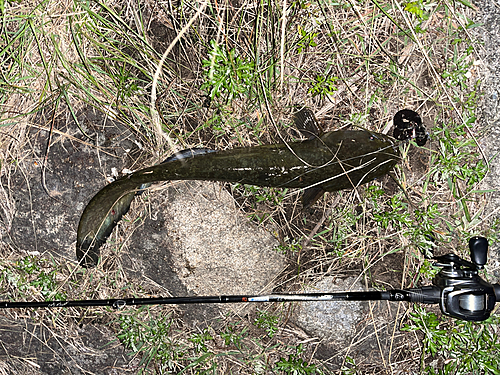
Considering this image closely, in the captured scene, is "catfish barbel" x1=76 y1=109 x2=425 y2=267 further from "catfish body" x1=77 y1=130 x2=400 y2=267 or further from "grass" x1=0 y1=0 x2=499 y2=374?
"grass" x1=0 y1=0 x2=499 y2=374

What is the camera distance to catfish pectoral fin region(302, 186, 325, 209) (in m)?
2.98

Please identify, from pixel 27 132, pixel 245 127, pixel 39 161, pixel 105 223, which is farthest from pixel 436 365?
pixel 27 132

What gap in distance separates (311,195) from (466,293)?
1.29 m

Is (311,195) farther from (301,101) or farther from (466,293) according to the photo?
(466,293)

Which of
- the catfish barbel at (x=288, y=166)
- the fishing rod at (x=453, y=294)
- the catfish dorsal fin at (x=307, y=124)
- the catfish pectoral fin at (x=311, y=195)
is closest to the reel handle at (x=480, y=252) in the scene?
the fishing rod at (x=453, y=294)

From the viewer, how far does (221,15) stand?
3047mm

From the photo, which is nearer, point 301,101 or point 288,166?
point 288,166

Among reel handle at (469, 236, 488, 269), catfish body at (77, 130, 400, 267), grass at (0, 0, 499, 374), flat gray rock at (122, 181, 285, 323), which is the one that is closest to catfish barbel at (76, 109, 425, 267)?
catfish body at (77, 130, 400, 267)

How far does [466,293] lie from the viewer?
244 centimetres

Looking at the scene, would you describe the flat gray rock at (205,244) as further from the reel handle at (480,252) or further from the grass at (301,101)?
the reel handle at (480,252)

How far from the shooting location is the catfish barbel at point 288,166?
2.81m

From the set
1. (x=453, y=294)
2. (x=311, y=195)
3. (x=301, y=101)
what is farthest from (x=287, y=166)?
(x=453, y=294)

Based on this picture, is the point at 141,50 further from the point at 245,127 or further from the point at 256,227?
the point at 256,227

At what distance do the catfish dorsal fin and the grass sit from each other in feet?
0.32
